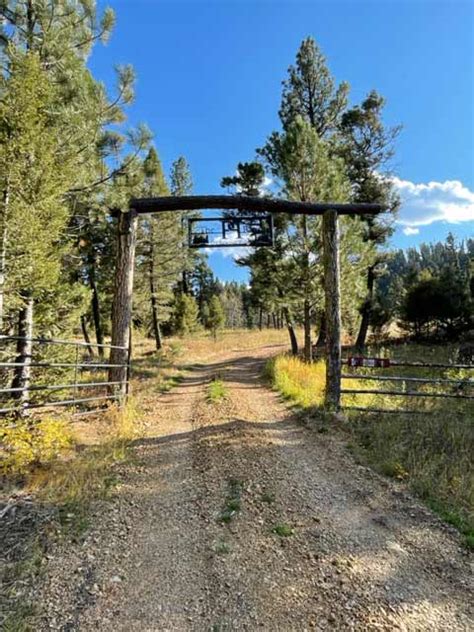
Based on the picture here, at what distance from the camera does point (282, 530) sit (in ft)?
11.7

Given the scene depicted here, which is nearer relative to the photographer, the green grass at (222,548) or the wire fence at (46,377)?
the green grass at (222,548)

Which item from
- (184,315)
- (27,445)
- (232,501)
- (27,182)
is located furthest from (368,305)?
(27,445)

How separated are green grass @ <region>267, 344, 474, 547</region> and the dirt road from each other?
27 centimetres

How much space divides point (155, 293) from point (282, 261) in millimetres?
11123

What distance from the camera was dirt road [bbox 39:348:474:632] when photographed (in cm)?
255

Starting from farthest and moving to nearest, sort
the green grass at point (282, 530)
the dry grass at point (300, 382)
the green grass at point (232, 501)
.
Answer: the dry grass at point (300, 382)
the green grass at point (232, 501)
the green grass at point (282, 530)

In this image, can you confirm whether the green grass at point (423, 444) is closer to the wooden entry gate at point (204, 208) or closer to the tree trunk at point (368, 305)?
the wooden entry gate at point (204, 208)

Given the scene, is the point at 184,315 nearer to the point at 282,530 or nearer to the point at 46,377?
the point at 46,377

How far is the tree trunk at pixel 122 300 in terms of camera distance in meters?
8.41

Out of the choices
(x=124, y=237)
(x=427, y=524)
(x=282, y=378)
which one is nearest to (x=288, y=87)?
(x=124, y=237)

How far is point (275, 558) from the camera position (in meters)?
3.18

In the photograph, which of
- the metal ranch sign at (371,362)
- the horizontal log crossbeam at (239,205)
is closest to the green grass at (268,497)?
the metal ranch sign at (371,362)

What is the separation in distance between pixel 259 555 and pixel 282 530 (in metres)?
0.43

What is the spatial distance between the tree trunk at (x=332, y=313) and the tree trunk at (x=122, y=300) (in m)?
4.61
